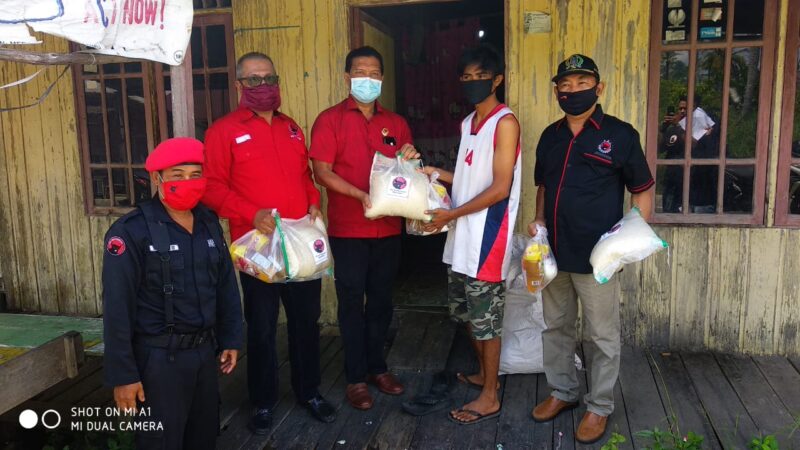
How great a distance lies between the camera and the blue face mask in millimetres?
3289

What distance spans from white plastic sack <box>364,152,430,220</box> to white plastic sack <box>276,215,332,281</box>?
0.30 meters

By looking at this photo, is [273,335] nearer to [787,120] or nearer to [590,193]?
[590,193]

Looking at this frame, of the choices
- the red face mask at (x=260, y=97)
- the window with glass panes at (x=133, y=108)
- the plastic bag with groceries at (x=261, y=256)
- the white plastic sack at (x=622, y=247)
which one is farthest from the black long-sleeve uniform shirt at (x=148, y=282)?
the window with glass panes at (x=133, y=108)

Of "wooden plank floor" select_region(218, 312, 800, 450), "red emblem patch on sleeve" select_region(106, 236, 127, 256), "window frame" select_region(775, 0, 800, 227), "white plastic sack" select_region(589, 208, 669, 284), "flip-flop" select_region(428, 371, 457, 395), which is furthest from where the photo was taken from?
"window frame" select_region(775, 0, 800, 227)

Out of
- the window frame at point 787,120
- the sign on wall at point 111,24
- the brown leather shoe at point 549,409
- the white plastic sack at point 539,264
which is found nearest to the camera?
the sign on wall at point 111,24

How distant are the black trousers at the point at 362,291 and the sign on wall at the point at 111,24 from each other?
1370 mm

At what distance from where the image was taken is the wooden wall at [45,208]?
16.9 feet

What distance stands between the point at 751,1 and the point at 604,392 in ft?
8.88

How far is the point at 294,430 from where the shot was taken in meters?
3.28

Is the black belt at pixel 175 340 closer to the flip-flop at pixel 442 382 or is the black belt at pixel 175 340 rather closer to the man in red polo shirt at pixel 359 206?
the man in red polo shirt at pixel 359 206

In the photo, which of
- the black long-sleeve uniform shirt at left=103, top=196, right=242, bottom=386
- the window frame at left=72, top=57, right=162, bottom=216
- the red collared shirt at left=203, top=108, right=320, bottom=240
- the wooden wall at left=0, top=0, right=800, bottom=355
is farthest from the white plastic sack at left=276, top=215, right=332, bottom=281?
the window frame at left=72, top=57, right=162, bottom=216

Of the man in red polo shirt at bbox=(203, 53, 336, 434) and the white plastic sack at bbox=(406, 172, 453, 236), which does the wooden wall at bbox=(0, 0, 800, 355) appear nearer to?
the white plastic sack at bbox=(406, 172, 453, 236)

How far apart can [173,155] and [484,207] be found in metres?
1.53

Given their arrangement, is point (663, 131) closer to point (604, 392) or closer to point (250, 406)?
point (604, 392)
